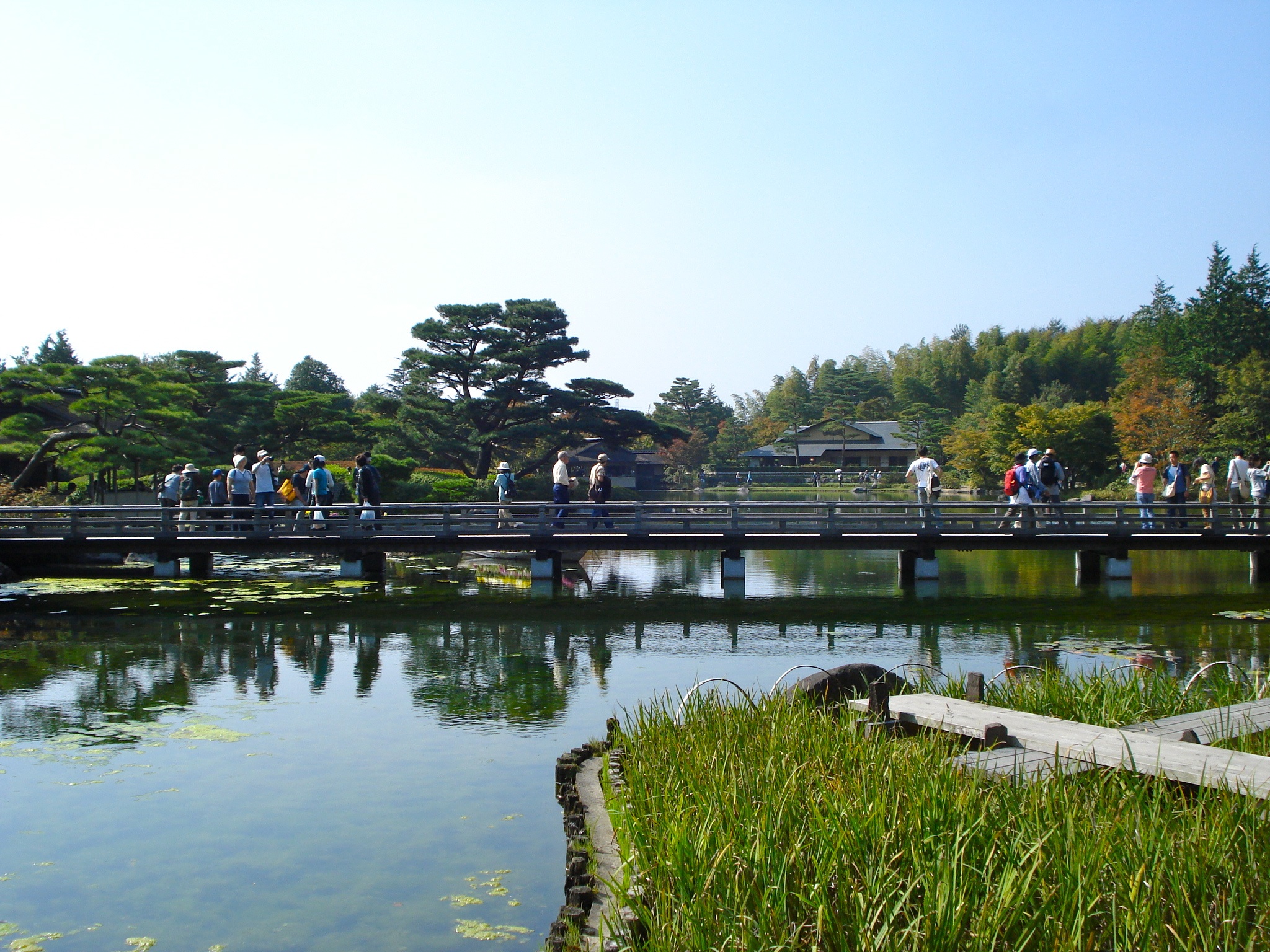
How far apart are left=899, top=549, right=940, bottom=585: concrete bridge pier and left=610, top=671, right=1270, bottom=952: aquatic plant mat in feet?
42.8

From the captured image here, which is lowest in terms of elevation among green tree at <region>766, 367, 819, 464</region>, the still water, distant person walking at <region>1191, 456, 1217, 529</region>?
the still water

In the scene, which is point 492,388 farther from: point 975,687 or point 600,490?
point 975,687

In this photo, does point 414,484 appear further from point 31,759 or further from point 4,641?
point 31,759

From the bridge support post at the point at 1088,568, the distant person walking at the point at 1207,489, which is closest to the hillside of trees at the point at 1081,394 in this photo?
the distant person walking at the point at 1207,489

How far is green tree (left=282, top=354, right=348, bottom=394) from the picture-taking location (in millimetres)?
81875

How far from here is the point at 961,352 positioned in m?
92.4

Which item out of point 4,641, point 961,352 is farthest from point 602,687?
point 961,352

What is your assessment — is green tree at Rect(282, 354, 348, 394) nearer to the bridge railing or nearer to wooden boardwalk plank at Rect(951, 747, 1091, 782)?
the bridge railing

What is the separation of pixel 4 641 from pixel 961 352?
291ft

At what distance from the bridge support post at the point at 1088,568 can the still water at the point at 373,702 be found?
0.46m

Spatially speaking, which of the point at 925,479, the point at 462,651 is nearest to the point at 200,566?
the point at 462,651

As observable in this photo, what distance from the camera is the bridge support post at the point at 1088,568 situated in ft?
61.3

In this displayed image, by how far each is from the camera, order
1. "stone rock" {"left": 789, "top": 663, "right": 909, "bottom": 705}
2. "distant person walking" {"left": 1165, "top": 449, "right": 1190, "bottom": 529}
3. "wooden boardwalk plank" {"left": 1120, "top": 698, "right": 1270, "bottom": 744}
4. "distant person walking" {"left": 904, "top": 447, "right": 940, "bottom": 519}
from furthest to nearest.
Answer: "distant person walking" {"left": 1165, "top": 449, "right": 1190, "bottom": 529}
"distant person walking" {"left": 904, "top": 447, "right": 940, "bottom": 519}
"stone rock" {"left": 789, "top": 663, "right": 909, "bottom": 705}
"wooden boardwalk plank" {"left": 1120, "top": 698, "right": 1270, "bottom": 744}

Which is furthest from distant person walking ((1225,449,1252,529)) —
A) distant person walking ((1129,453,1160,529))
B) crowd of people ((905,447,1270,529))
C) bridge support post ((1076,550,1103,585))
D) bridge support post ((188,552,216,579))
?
bridge support post ((188,552,216,579))
